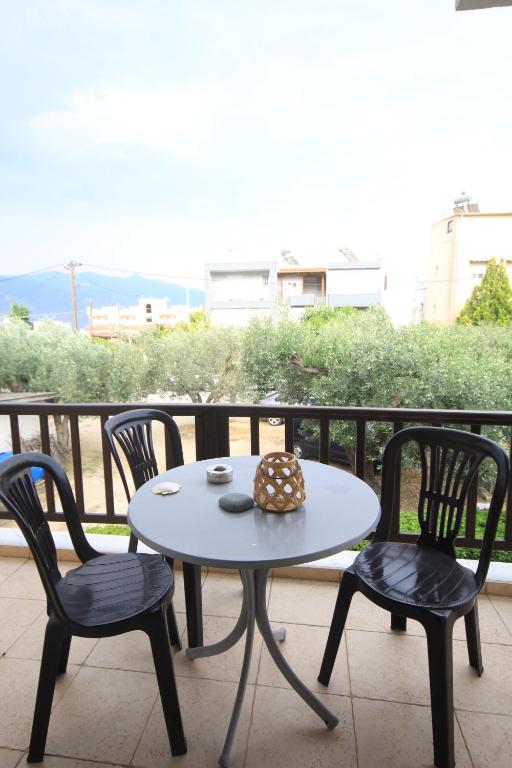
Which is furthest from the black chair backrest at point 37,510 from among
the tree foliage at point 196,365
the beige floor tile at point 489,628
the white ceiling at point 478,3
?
the tree foliage at point 196,365

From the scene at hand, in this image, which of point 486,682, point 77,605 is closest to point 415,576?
point 486,682

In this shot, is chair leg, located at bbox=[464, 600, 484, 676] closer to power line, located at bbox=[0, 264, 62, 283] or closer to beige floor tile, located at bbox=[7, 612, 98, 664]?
beige floor tile, located at bbox=[7, 612, 98, 664]

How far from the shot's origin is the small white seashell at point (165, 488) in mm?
1432

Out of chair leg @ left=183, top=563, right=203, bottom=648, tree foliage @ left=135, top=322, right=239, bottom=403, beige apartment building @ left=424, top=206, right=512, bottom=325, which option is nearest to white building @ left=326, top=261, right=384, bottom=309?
beige apartment building @ left=424, top=206, right=512, bottom=325

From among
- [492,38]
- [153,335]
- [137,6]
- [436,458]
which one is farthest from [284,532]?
[153,335]

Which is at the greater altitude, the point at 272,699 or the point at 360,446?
the point at 360,446

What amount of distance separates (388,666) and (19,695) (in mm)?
1301

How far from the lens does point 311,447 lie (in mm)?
8391

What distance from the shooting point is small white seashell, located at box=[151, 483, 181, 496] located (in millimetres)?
1432

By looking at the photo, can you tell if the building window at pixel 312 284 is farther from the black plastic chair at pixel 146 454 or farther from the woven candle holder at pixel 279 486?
the woven candle holder at pixel 279 486

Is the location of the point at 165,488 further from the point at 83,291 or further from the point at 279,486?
the point at 83,291

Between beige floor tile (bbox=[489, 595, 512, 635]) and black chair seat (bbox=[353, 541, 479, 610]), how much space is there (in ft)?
2.09

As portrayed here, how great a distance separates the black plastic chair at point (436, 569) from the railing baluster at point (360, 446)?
458mm

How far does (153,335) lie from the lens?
11484mm
